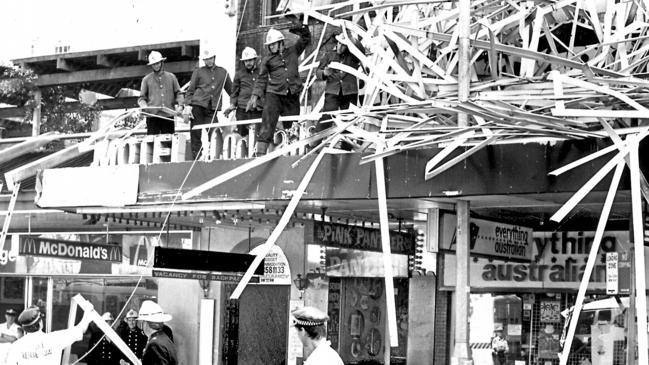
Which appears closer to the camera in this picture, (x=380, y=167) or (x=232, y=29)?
(x=380, y=167)

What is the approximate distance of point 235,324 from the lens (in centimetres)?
1942

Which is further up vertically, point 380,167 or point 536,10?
point 536,10

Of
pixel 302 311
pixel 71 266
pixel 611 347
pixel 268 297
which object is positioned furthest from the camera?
pixel 71 266

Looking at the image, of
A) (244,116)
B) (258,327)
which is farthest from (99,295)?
(244,116)

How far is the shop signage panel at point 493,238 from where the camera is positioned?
1348 centimetres

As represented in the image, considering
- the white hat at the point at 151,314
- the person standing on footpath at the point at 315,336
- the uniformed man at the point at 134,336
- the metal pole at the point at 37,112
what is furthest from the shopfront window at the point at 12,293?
the person standing on footpath at the point at 315,336

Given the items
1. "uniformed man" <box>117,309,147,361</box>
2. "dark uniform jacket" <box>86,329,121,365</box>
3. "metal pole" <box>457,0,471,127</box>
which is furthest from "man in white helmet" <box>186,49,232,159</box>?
"metal pole" <box>457,0,471,127</box>

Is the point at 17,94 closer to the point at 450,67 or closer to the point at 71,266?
the point at 71,266

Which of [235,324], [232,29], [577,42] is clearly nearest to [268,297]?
[235,324]

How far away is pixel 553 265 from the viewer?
16.4 m

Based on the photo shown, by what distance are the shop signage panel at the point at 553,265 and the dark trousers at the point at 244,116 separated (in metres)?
3.35

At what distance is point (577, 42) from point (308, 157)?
11.6 feet

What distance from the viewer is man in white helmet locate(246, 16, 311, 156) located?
48.3ft

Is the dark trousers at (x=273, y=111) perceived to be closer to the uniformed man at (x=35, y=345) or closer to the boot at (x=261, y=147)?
the boot at (x=261, y=147)
